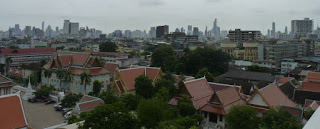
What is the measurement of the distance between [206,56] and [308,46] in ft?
175

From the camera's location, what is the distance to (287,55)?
73.4 meters

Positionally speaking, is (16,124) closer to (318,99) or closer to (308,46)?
(318,99)

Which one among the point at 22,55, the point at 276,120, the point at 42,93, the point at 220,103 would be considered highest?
the point at 22,55

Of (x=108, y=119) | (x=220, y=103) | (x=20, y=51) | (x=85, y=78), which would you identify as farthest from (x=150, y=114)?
(x=20, y=51)

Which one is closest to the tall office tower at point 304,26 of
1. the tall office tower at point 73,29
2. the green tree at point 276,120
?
the tall office tower at point 73,29

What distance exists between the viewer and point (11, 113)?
55.9 ft

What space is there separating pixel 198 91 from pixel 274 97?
6544 millimetres

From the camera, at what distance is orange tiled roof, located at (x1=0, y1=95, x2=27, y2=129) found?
54.2 feet

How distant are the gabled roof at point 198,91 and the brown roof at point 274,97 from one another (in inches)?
194

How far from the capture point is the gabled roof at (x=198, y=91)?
24.8 m

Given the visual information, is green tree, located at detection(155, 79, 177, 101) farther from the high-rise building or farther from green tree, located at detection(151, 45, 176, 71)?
the high-rise building

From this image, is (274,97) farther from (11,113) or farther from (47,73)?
(47,73)

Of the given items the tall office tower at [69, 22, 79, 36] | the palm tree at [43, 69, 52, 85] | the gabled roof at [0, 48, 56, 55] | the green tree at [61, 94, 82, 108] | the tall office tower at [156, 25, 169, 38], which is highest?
the tall office tower at [69, 22, 79, 36]

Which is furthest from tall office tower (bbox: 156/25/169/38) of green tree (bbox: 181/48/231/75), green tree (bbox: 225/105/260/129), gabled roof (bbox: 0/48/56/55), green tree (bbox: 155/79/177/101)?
green tree (bbox: 225/105/260/129)
